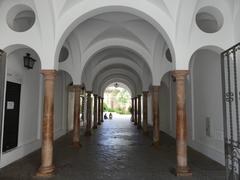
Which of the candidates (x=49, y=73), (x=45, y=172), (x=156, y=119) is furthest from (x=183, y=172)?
(x=49, y=73)

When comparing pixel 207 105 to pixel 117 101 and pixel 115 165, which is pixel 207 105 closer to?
pixel 115 165

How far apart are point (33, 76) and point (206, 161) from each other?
7.06 metres

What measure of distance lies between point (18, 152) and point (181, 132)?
17.9 feet

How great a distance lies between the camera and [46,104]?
5.84 meters

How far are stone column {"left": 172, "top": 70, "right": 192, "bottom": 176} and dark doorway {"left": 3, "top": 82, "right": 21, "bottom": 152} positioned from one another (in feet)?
16.8

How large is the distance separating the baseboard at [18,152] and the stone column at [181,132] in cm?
505

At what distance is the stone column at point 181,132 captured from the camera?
5645 mm

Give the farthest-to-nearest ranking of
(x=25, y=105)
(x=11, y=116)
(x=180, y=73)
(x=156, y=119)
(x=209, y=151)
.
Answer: (x=156, y=119) → (x=25, y=105) → (x=209, y=151) → (x=11, y=116) → (x=180, y=73)

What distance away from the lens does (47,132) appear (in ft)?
18.8

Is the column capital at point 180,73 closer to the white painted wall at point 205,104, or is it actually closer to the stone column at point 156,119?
the white painted wall at point 205,104

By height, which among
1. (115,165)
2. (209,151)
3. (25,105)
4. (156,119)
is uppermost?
(25,105)

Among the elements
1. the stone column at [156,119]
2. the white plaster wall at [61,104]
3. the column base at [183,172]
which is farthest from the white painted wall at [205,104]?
the white plaster wall at [61,104]

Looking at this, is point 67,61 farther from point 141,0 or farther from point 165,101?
point 165,101

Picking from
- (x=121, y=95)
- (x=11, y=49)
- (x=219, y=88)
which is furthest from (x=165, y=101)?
(x=121, y=95)
